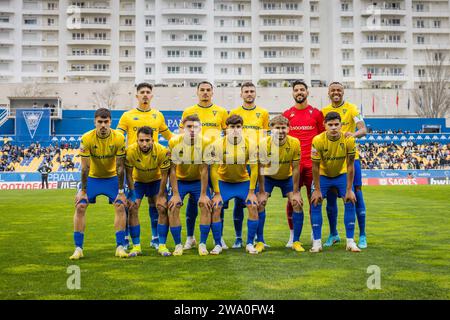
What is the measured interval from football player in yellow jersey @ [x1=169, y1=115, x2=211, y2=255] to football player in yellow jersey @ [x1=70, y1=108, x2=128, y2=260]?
2.89 ft

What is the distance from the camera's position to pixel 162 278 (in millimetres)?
6980

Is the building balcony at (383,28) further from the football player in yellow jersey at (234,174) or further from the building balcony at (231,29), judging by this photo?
the football player in yellow jersey at (234,174)

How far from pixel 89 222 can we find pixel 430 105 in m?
64.6

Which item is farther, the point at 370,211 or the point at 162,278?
the point at 370,211

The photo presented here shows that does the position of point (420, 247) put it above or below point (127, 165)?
below

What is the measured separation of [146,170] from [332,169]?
340 cm

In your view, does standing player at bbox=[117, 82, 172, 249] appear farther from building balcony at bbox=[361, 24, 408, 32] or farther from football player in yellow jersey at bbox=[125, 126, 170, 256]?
building balcony at bbox=[361, 24, 408, 32]

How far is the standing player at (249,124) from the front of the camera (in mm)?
10062

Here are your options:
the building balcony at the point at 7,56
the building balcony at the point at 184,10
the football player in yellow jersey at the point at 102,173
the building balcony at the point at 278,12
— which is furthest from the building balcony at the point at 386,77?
the football player in yellow jersey at the point at 102,173

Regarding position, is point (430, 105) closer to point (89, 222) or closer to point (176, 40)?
point (176, 40)

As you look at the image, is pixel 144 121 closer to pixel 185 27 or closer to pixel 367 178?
pixel 367 178

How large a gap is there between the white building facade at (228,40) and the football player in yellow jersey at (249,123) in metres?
68.8
